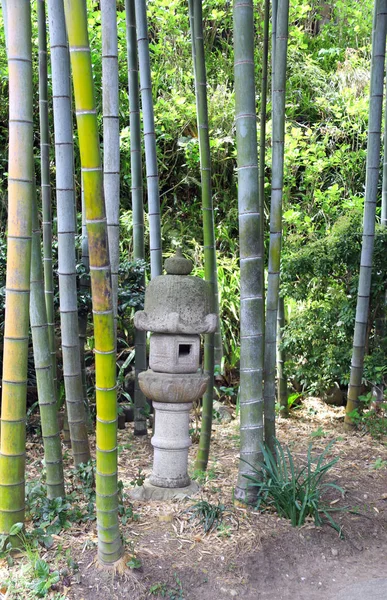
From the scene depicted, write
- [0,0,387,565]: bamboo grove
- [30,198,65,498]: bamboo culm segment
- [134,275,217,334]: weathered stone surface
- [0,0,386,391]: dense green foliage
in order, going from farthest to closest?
[0,0,386,391]: dense green foliage < [134,275,217,334]: weathered stone surface < [30,198,65,498]: bamboo culm segment < [0,0,387,565]: bamboo grove

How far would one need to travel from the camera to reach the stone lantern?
3.03 metres

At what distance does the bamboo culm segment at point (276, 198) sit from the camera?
10.3 ft

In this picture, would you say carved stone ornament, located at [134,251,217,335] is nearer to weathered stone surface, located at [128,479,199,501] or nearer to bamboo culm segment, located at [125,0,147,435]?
weathered stone surface, located at [128,479,199,501]

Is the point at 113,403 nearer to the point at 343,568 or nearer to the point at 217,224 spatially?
the point at 343,568

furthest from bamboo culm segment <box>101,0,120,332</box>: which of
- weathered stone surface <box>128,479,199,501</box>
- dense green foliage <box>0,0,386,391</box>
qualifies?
dense green foliage <box>0,0,386,391</box>

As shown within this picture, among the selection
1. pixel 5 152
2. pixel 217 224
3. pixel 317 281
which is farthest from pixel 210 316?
pixel 5 152

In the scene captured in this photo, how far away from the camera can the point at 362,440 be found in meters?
4.36

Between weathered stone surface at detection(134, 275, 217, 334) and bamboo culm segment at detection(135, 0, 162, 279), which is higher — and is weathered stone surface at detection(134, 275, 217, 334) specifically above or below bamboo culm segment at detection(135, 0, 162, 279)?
→ below

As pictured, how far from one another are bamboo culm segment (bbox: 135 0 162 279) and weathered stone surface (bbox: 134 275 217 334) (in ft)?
2.19

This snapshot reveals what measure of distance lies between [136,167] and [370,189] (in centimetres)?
160

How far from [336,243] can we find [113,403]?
2790 mm

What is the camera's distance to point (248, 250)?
111 inches

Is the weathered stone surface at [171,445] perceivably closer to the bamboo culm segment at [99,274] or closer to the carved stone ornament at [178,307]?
the carved stone ornament at [178,307]

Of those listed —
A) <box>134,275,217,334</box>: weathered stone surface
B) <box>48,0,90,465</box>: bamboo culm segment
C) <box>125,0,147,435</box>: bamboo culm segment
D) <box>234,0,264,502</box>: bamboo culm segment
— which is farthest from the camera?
<box>125,0,147,435</box>: bamboo culm segment
